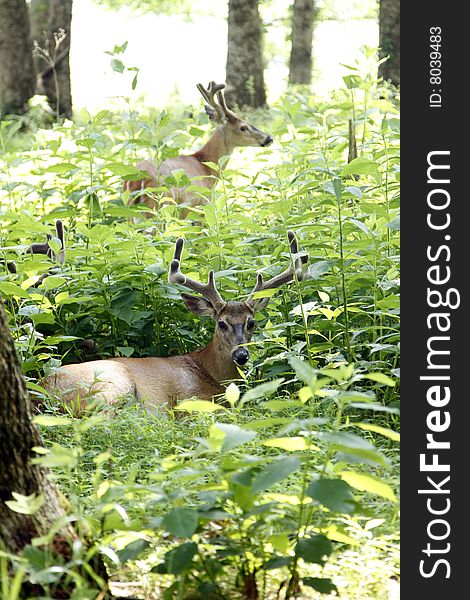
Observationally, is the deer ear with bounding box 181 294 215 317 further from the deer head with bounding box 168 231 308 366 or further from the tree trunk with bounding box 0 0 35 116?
the tree trunk with bounding box 0 0 35 116

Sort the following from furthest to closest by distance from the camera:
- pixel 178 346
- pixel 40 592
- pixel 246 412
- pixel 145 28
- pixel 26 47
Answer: pixel 145 28 → pixel 26 47 → pixel 178 346 → pixel 246 412 → pixel 40 592

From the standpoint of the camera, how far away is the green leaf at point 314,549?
3209 mm

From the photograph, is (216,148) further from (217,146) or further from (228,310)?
(228,310)

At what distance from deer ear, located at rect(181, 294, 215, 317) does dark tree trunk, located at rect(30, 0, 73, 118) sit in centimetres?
1061

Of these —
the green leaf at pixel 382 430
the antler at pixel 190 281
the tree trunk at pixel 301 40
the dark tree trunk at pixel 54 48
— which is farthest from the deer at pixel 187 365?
the tree trunk at pixel 301 40

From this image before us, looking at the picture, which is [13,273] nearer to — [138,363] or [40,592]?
[138,363]

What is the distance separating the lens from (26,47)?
1727cm

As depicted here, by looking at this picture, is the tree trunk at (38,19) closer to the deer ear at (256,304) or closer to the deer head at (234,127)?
the deer head at (234,127)

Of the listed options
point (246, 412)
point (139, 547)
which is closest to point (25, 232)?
point (246, 412)

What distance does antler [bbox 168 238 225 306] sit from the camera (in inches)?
250

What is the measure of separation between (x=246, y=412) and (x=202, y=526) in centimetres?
237

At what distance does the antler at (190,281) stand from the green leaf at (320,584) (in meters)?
3.21

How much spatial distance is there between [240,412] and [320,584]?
2.43 meters

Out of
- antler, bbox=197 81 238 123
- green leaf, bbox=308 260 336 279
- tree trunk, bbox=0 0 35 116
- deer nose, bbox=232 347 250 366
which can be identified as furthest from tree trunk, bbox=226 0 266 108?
green leaf, bbox=308 260 336 279
